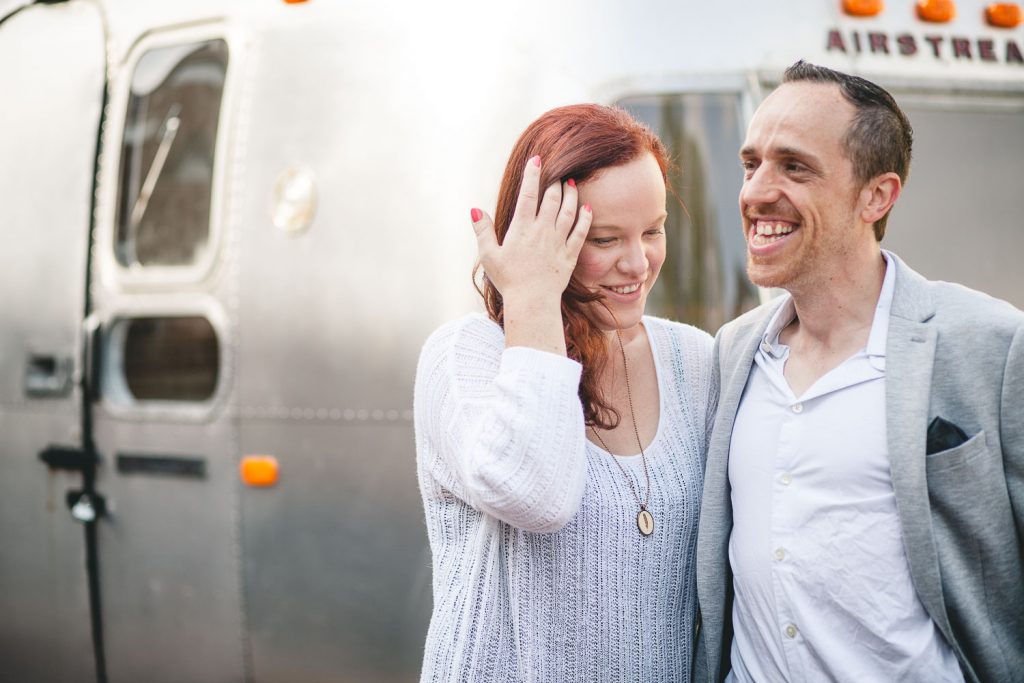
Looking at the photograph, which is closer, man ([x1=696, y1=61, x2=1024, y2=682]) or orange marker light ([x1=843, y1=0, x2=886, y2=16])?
man ([x1=696, y1=61, x2=1024, y2=682])

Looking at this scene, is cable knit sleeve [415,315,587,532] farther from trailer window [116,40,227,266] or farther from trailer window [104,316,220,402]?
trailer window [116,40,227,266]

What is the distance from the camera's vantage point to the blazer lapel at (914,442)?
1.69 metres

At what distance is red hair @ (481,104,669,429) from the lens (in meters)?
1.95

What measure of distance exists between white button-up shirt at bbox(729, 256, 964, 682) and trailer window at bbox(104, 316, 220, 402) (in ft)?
6.40

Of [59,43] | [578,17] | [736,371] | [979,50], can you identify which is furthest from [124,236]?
[979,50]

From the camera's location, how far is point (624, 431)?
80.7 inches

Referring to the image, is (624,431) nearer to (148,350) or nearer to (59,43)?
(148,350)

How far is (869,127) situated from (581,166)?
0.59 m

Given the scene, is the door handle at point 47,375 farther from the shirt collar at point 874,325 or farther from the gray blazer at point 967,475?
the gray blazer at point 967,475

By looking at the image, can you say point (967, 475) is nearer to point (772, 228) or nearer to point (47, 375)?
point (772, 228)

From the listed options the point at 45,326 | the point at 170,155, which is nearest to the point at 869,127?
the point at 170,155

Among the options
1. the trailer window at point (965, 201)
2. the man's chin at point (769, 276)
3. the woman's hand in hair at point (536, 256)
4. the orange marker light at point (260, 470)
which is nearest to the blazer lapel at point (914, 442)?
the man's chin at point (769, 276)

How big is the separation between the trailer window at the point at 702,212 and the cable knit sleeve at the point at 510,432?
43.1 inches

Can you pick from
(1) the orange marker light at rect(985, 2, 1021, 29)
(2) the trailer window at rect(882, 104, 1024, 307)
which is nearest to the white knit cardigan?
(2) the trailer window at rect(882, 104, 1024, 307)
